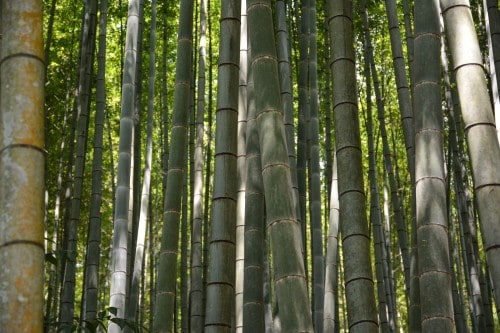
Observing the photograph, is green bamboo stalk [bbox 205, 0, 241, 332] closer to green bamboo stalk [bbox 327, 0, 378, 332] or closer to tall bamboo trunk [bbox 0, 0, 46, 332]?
green bamboo stalk [bbox 327, 0, 378, 332]

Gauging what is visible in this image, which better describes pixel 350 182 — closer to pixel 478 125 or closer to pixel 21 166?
pixel 478 125

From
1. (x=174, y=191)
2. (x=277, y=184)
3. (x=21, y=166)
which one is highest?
(x=174, y=191)

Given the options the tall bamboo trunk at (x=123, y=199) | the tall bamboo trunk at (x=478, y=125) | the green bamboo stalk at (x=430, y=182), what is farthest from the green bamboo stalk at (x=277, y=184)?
the tall bamboo trunk at (x=123, y=199)

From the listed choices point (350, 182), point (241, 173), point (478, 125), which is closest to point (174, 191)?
point (241, 173)

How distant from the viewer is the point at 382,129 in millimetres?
6629

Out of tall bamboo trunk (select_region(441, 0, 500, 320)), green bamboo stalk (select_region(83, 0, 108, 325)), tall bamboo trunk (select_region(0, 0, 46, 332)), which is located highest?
green bamboo stalk (select_region(83, 0, 108, 325))

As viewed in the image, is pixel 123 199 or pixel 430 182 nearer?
pixel 430 182

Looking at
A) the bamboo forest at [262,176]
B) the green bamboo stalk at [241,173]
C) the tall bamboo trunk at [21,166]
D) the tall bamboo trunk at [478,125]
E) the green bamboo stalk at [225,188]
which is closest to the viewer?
the tall bamboo trunk at [21,166]

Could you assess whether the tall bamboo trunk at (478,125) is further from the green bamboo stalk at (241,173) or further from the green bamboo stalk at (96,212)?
the green bamboo stalk at (96,212)

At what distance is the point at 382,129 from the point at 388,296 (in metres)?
2.00

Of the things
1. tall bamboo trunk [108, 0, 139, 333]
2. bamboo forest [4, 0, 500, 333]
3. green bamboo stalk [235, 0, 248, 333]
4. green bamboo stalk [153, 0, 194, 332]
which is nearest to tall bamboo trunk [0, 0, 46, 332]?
bamboo forest [4, 0, 500, 333]

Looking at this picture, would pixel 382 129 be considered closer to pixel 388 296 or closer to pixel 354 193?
pixel 388 296

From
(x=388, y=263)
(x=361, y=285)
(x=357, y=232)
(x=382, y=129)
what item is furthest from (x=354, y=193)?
(x=388, y=263)

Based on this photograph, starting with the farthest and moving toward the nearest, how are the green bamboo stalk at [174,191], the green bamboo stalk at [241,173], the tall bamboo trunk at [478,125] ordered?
the green bamboo stalk at [241,173]
the green bamboo stalk at [174,191]
the tall bamboo trunk at [478,125]
